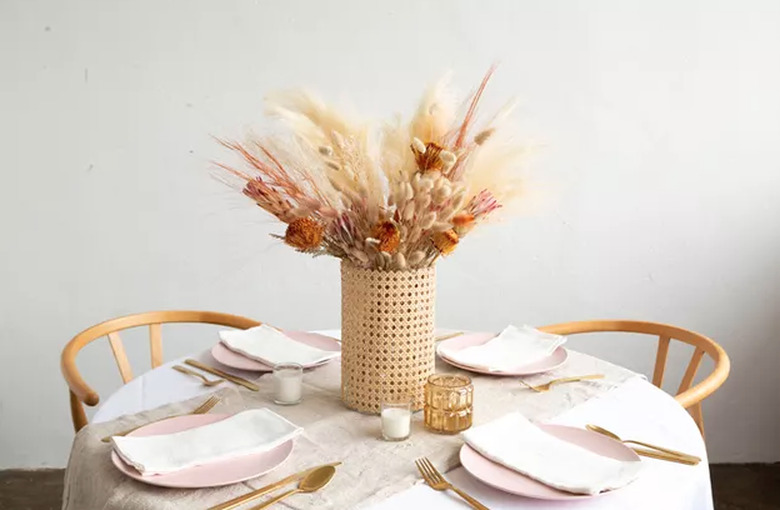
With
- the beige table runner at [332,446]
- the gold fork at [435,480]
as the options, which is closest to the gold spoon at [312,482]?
the beige table runner at [332,446]

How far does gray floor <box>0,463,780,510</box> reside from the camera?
264 centimetres

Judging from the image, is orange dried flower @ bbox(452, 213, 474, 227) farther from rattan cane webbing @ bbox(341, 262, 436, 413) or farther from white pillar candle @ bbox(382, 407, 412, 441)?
white pillar candle @ bbox(382, 407, 412, 441)

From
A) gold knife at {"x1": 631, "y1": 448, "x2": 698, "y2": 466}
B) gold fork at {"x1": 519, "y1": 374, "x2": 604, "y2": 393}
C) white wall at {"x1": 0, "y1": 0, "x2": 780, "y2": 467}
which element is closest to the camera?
gold knife at {"x1": 631, "y1": 448, "x2": 698, "y2": 466}

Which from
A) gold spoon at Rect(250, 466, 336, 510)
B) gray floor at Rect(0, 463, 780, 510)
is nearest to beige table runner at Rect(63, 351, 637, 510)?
gold spoon at Rect(250, 466, 336, 510)

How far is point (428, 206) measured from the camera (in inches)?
51.3

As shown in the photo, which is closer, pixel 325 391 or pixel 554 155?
pixel 325 391

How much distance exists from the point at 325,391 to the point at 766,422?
2.04 m

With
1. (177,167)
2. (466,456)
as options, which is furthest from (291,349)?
(177,167)

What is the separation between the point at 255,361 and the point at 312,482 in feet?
1.78

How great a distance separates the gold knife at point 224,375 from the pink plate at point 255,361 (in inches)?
0.9

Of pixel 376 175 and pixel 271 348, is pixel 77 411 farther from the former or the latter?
pixel 376 175

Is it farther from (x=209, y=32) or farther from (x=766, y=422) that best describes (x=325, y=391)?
(x=766, y=422)

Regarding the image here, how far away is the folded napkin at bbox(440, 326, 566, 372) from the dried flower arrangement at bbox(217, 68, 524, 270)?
1.20ft

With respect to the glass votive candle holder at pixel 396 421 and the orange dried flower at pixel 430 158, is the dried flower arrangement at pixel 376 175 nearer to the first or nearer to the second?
the orange dried flower at pixel 430 158
